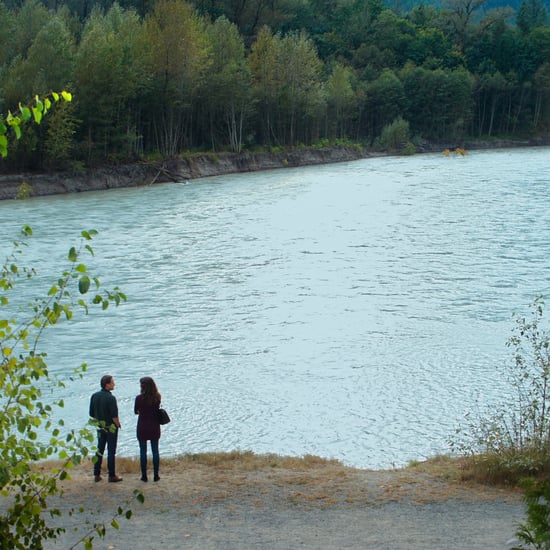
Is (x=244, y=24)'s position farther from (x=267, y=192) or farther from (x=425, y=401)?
(x=425, y=401)

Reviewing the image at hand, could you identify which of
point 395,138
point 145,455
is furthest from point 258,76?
point 145,455

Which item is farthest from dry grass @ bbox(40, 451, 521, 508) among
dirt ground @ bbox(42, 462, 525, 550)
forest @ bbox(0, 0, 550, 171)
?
forest @ bbox(0, 0, 550, 171)

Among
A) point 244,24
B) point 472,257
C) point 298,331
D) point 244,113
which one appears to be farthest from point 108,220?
point 244,24

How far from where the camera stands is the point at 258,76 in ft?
308

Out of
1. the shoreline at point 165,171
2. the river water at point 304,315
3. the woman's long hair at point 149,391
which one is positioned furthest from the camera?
the shoreline at point 165,171

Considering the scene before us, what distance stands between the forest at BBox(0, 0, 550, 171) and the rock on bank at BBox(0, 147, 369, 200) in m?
1.48

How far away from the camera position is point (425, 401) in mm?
18438

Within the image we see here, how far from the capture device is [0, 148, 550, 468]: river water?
1756 cm

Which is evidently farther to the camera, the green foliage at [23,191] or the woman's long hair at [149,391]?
the green foliage at [23,191]

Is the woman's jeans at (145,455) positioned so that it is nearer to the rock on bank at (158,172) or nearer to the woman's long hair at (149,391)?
the woman's long hair at (149,391)

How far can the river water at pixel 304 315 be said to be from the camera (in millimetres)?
17562

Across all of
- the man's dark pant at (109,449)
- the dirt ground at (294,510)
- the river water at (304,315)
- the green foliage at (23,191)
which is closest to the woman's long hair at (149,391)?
the man's dark pant at (109,449)

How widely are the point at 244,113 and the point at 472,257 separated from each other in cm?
5713

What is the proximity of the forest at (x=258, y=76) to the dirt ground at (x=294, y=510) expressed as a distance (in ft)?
154
